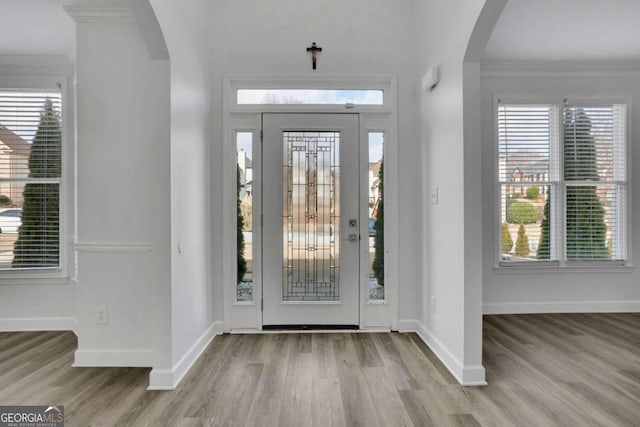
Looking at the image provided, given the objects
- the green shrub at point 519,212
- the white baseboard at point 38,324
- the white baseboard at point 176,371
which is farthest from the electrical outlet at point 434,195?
the white baseboard at point 38,324

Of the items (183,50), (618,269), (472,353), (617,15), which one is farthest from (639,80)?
(183,50)

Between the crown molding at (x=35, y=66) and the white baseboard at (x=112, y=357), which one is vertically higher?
the crown molding at (x=35, y=66)

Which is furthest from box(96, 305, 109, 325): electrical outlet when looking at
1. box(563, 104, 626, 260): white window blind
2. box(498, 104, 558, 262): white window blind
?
box(563, 104, 626, 260): white window blind

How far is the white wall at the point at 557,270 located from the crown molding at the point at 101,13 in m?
3.69

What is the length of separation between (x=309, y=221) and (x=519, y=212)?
8.26 feet

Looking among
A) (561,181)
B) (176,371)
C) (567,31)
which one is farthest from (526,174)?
(176,371)

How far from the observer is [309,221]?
3.65 meters

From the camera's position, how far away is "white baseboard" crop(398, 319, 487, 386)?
255 centimetres

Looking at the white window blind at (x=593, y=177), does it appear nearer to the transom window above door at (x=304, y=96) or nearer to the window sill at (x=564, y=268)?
the window sill at (x=564, y=268)

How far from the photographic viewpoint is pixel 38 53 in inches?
147

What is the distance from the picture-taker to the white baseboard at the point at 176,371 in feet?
8.17

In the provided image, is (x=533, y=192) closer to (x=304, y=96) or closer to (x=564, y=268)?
(x=564, y=268)

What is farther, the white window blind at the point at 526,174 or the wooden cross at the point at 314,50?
the white window blind at the point at 526,174

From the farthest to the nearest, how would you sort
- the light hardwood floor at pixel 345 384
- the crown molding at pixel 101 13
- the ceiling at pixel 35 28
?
the ceiling at pixel 35 28 < the crown molding at pixel 101 13 < the light hardwood floor at pixel 345 384
